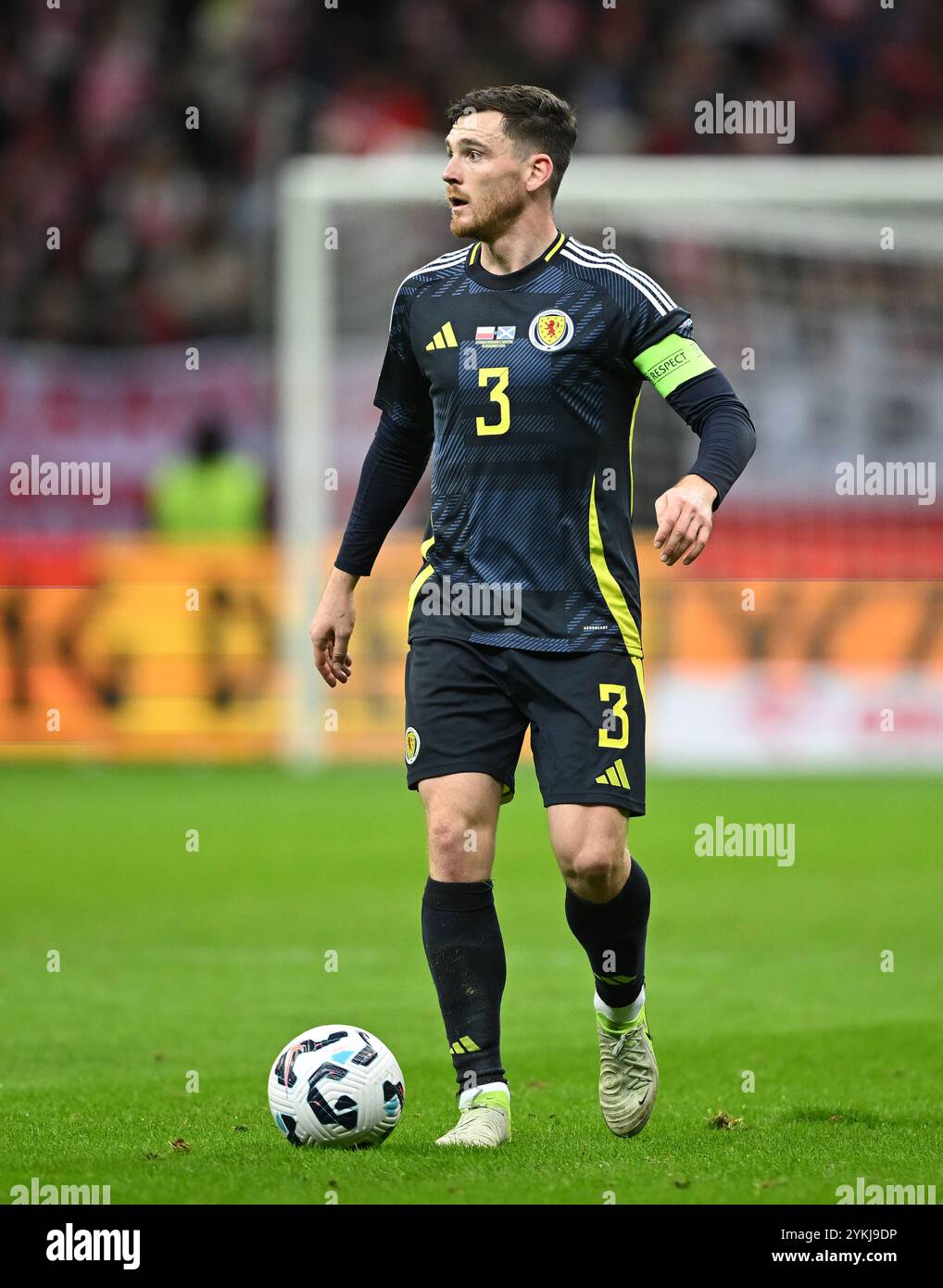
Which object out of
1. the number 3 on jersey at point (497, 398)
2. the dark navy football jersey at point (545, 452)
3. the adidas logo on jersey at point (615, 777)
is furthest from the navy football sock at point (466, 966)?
the number 3 on jersey at point (497, 398)

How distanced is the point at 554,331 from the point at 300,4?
18.3 meters

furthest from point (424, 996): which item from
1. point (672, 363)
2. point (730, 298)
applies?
point (730, 298)

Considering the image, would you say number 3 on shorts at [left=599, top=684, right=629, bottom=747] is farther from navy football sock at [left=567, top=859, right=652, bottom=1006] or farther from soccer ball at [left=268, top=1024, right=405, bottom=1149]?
soccer ball at [left=268, top=1024, right=405, bottom=1149]

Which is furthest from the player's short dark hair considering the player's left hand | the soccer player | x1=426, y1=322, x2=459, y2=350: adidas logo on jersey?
the player's left hand

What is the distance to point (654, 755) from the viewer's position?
48.4 ft

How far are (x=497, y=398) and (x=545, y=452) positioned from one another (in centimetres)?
17

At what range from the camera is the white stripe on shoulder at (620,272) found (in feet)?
16.8

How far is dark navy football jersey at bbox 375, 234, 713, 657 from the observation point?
16.7 feet

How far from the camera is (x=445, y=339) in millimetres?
5203

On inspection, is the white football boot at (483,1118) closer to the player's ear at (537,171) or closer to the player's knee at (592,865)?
the player's knee at (592,865)

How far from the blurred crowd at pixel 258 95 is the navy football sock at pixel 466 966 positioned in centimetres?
1548

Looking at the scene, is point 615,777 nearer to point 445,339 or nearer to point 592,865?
point 592,865

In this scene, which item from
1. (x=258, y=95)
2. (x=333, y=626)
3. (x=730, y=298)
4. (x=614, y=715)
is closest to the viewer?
(x=614, y=715)

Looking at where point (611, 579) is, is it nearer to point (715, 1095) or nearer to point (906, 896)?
point (715, 1095)
